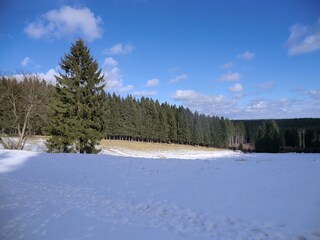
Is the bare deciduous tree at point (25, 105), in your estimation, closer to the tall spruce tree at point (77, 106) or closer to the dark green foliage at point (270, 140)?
the tall spruce tree at point (77, 106)

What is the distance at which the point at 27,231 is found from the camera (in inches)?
254

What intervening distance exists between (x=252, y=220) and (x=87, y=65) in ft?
83.2

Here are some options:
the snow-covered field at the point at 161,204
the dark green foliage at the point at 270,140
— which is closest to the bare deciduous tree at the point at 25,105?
the snow-covered field at the point at 161,204

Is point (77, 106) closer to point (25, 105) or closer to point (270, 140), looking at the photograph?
point (25, 105)

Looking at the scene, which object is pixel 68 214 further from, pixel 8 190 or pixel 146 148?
pixel 146 148

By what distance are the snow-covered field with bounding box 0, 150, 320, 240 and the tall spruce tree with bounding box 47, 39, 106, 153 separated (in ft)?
41.0

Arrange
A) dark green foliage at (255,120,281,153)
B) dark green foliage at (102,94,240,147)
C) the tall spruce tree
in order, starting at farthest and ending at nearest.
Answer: dark green foliage at (255,120,281,153), dark green foliage at (102,94,240,147), the tall spruce tree

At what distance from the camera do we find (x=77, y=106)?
27.6 meters

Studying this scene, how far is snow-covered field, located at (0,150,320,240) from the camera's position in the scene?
248 inches

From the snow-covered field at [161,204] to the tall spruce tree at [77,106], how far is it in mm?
12482

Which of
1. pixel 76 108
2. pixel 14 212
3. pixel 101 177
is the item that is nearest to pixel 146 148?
pixel 76 108

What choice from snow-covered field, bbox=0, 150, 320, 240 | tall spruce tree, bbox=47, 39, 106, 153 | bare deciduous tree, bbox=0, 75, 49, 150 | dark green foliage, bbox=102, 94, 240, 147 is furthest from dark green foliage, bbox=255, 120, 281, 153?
snow-covered field, bbox=0, 150, 320, 240

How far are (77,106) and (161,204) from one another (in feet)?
68.5

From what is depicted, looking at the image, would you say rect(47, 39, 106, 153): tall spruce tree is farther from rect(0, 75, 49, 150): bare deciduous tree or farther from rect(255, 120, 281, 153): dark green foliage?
rect(255, 120, 281, 153): dark green foliage
